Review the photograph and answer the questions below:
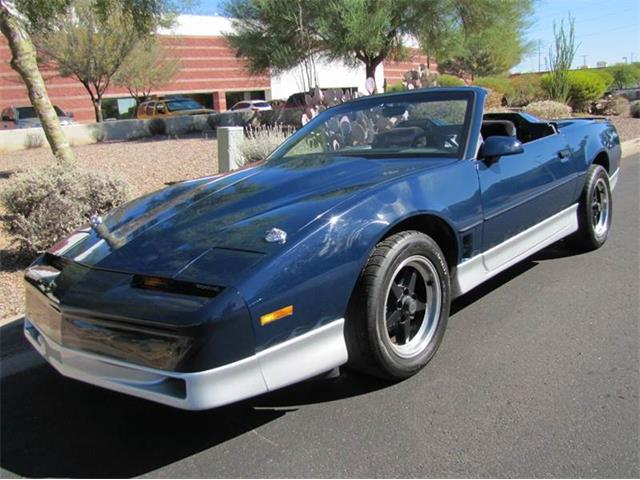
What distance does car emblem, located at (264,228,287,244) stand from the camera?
2729 mm

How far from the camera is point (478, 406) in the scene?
2945mm

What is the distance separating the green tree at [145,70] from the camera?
32.1 metres

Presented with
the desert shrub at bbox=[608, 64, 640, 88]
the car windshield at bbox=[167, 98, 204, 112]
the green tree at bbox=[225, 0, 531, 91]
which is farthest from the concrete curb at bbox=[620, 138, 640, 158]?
the desert shrub at bbox=[608, 64, 640, 88]

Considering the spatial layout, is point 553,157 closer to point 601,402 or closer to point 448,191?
point 448,191

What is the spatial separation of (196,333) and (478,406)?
1.43 m

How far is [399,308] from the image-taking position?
3.21m

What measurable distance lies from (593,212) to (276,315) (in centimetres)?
376

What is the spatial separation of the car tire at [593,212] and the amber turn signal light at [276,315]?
337 centimetres

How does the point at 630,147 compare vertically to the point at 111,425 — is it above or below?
above

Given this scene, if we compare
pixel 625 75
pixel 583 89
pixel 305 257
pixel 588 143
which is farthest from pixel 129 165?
pixel 625 75

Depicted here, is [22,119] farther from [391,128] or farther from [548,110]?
[391,128]

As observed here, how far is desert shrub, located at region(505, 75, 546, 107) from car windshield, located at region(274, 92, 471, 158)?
61.0 feet

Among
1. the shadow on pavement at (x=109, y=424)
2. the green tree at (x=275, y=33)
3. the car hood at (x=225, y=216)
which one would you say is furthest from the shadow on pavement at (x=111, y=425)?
the green tree at (x=275, y=33)

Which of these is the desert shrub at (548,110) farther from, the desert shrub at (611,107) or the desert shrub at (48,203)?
the desert shrub at (48,203)
